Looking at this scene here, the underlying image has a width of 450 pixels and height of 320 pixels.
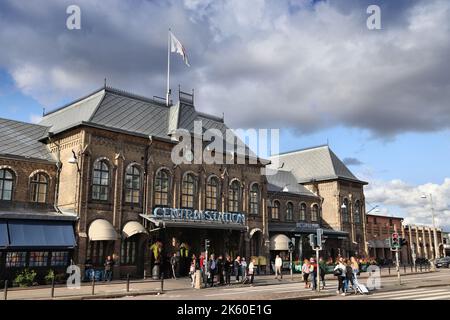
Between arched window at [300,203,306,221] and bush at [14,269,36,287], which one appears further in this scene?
arched window at [300,203,306,221]

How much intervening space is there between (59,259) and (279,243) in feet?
68.5

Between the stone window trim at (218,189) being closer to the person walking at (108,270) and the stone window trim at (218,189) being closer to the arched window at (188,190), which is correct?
the arched window at (188,190)

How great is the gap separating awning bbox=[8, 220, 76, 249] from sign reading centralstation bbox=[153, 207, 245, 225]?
625 cm

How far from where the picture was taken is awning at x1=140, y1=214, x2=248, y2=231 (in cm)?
3045

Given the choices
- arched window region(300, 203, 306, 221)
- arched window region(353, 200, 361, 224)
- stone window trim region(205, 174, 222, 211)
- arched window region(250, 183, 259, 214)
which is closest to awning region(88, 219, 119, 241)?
stone window trim region(205, 174, 222, 211)

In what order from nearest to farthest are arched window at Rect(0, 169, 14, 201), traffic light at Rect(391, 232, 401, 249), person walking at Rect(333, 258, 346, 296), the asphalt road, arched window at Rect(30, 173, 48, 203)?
1. the asphalt road
2. person walking at Rect(333, 258, 346, 296)
3. traffic light at Rect(391, 232, 401, 249)
4. arched window at Rect(0, 169, 14, 201)
5. arched window at Rect(30, 173, 48, 203)

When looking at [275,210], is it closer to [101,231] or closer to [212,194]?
[212,194]

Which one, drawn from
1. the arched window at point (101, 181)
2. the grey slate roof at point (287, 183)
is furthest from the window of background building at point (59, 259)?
the grey slate roof at point (287, 183)

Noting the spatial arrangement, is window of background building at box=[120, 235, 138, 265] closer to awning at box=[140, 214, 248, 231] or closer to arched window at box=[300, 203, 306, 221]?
awning at box=[140, 214, 248, 231]

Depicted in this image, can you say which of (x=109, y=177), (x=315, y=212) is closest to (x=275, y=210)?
(x=315, y=212)

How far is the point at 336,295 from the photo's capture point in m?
20.4

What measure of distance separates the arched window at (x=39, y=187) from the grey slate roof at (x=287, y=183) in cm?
2659

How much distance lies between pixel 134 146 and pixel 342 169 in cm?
3183
